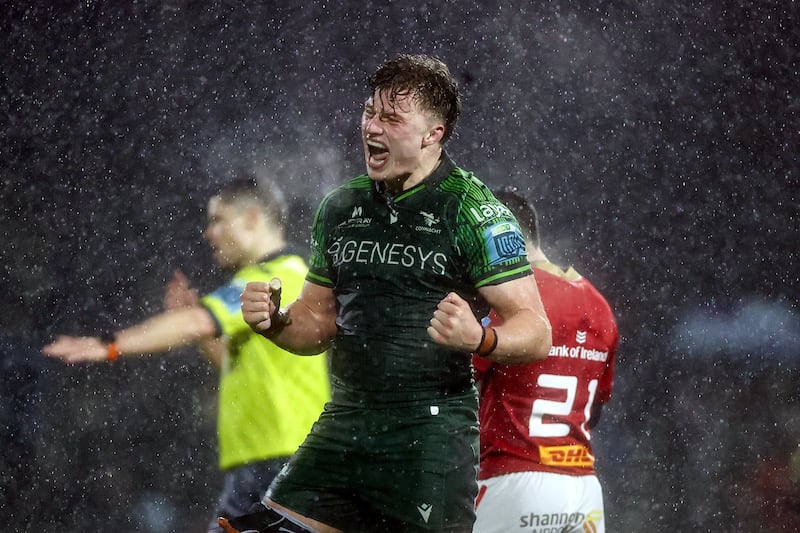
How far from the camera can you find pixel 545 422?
2.96 m

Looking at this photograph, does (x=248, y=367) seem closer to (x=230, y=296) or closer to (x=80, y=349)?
(x=230, y=296)

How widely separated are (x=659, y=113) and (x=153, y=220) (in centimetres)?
291

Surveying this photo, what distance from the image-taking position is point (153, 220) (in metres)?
5.23

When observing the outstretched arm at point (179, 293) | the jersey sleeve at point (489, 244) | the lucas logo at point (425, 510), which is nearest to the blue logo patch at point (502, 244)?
the jersey sleeve at point (489, 244)

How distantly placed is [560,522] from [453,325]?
1.32 metres

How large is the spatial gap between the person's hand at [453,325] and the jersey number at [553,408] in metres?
1.10

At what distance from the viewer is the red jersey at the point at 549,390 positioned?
2.93 meters

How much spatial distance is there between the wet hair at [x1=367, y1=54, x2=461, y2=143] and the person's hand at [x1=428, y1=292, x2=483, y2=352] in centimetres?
60

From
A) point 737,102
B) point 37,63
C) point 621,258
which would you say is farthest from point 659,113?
point 37,63

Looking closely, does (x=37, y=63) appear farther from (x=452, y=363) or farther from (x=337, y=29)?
(x=452, y=363)

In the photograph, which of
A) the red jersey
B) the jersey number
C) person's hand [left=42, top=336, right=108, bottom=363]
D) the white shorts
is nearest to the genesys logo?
the white shorts

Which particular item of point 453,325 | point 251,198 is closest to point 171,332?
point 251,198

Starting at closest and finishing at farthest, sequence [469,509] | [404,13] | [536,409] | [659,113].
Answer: [469,509], [536,409], [404,13], [659,113]

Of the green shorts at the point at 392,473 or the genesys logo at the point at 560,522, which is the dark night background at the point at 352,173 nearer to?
the genesys logo at the point at 560,522
